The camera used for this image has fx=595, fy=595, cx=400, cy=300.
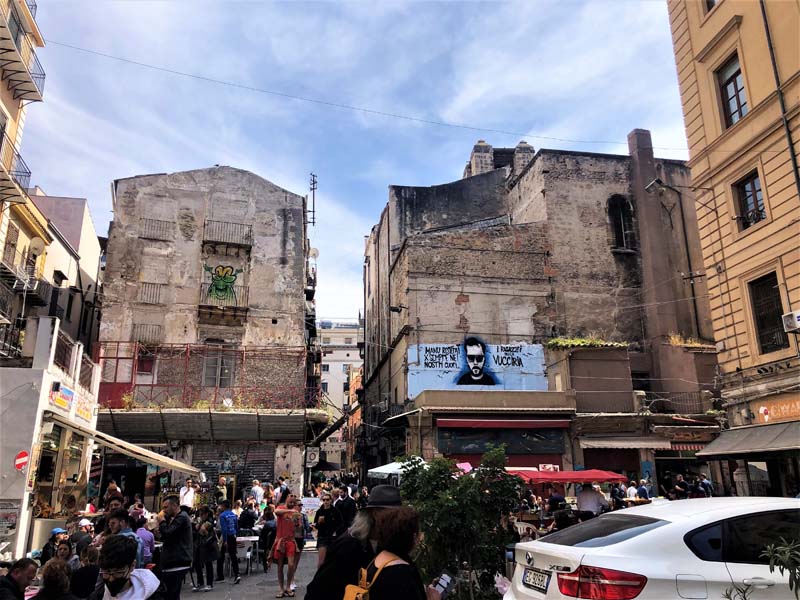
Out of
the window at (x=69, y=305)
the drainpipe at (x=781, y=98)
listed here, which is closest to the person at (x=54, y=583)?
the drainpipe at (x=781, y=98)

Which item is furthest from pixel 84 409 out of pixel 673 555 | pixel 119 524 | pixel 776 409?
pixel 776 409

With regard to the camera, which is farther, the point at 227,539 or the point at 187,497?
Answer: the point at 187,497

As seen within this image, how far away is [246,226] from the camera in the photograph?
28.9 meters

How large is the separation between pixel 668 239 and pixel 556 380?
951 cm

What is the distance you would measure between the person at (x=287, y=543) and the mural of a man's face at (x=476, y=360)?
1681 centimetres

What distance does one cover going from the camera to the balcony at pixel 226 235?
92.6 ft

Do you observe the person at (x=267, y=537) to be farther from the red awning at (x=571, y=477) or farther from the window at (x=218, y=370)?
the window at (x=218, y=370)

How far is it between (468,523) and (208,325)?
23.5 m

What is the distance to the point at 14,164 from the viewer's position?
1811 cm

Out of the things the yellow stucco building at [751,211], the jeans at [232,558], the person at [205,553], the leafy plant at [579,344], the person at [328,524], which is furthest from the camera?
the leafy plant at [579,344]

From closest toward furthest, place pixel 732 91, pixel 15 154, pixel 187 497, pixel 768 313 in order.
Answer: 1. pixel 768 313
2. pixel 187 497
3. pixel 732 91
4. pixel 15 154

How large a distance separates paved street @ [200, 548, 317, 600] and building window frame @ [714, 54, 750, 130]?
14162 mm

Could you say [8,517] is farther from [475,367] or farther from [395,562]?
[475,367]

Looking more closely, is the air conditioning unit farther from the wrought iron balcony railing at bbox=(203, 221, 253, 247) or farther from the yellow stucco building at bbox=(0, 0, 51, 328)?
the wrought iron balcony railing at bbox=(203, 221, 253, 247)
